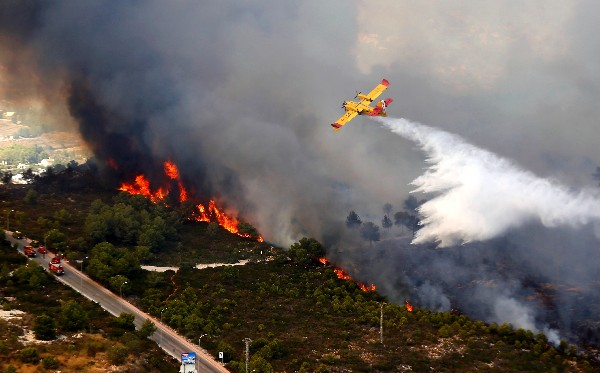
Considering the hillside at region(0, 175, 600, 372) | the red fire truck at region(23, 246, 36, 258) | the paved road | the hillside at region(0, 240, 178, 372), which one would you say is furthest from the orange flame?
the red fire truck at region(23, 246, 36, 258)

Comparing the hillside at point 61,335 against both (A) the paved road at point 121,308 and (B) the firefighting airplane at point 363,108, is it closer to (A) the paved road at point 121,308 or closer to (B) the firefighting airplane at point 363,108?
(A) the paved road at point 121,308

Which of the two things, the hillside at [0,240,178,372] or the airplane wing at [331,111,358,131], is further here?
the airplane wing at [331,111,358,131]

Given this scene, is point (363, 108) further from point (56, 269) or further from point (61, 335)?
point (61, 335)

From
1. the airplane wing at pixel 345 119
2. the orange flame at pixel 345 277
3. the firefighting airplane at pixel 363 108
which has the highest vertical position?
the firefighting airplane at pixel 363 108

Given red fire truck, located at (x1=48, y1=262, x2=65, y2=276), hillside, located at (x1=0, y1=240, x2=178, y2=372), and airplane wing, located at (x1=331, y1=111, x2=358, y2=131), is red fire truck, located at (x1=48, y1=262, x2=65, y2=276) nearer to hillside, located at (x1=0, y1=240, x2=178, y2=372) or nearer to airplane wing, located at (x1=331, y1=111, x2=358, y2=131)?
hillside, located at (x1=0, y1=240, x2=178, y2=372)

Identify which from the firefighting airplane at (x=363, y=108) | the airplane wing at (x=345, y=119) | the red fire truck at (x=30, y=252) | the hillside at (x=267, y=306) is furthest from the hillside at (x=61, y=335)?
the firefighting airplane at (x=363, y=108)

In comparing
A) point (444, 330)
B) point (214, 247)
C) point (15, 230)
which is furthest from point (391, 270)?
point (15, 230)

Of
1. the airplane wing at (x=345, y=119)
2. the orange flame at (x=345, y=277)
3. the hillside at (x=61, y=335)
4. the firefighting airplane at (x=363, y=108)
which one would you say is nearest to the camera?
the hillside at (x=61, y=335)

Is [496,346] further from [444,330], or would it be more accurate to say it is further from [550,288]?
[550,288]
